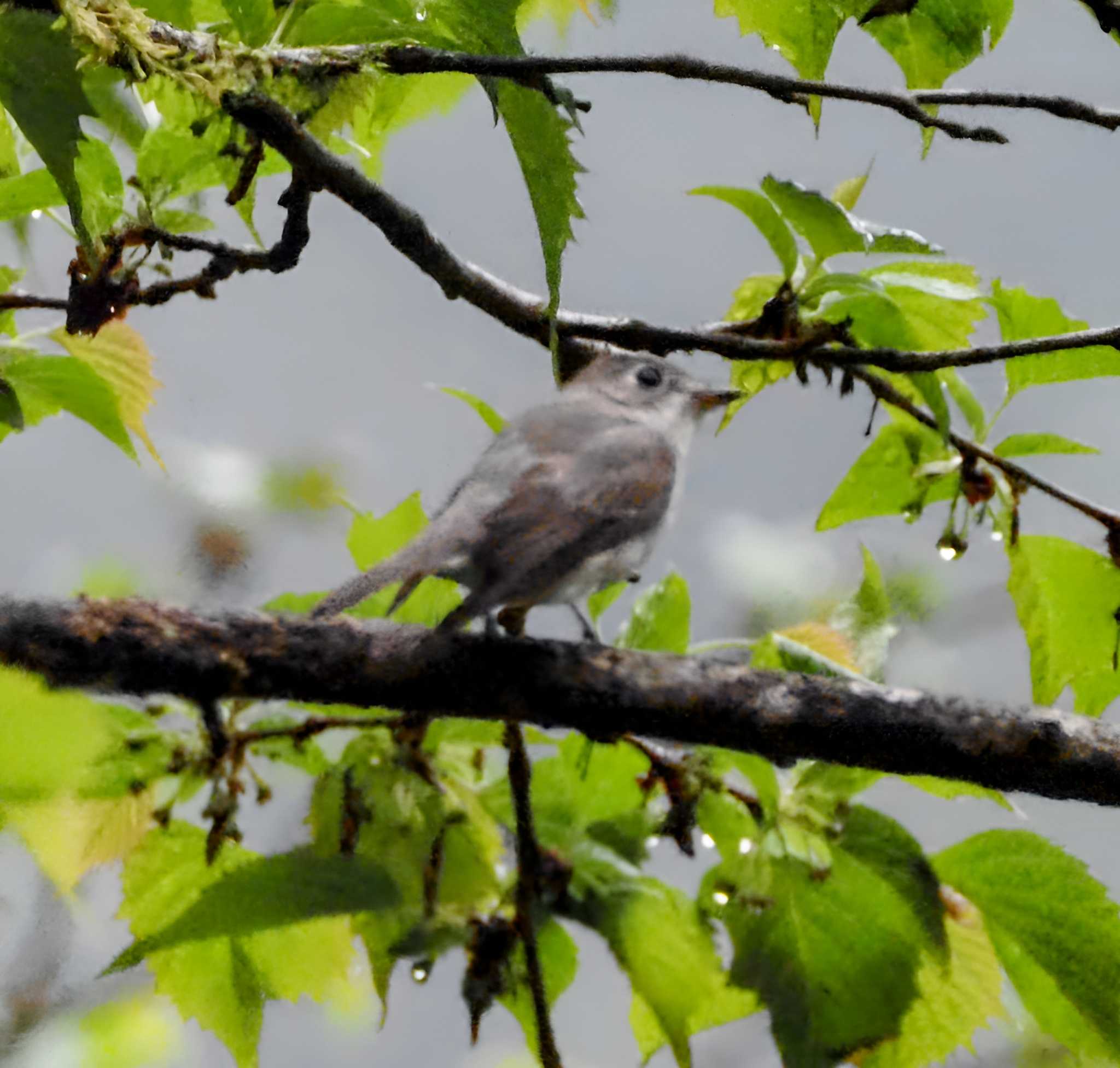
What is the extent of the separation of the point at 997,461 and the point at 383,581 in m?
0.28

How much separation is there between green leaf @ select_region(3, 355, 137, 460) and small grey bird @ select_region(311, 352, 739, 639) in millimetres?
130

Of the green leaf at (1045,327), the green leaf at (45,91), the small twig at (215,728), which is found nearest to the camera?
the green leaf at (45,91)

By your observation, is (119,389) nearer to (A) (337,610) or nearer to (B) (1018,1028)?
(A) (337,610)

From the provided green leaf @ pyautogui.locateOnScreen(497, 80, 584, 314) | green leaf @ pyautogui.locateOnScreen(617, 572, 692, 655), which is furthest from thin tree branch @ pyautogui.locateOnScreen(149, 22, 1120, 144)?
green leaf @ pyautogui.locateOnScreen(617, 572, 692, 655)

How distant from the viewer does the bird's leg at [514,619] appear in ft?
1.27

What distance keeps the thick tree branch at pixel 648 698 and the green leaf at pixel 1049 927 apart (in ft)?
0.19

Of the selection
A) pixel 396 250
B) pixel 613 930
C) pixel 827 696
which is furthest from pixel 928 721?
pixel 396 250

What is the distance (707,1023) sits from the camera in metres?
0.44

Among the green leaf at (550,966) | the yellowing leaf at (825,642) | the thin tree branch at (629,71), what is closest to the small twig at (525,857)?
the green leaf at (550,966)

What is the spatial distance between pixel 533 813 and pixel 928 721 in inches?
6.5

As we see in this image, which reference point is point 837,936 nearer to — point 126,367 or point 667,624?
point 667,624

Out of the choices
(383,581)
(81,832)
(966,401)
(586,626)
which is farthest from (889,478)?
(81,832)

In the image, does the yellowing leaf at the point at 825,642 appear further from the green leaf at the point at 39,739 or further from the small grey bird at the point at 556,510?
the green leaf at the point at 39,739

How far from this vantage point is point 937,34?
319 millimetres
